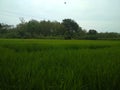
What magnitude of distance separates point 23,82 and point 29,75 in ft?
0.67

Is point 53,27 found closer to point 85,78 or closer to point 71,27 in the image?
point 71,27

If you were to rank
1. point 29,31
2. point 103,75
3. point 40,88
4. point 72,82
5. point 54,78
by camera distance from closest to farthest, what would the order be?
point 40,88 → point 72,82 → point 54,78 → point 103,75 → point 29,31

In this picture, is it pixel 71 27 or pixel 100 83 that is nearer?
pixel 100 83

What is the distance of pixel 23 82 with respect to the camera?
1.79m

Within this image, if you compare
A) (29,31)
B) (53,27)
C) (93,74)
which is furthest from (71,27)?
(93,74)

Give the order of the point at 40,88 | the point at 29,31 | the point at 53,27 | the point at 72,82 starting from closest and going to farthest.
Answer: the point at 40,88 < the point at 72,82 < the point at 29,31 < the point at 53,27

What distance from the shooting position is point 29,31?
49.1 metres

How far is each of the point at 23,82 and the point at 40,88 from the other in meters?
0.25

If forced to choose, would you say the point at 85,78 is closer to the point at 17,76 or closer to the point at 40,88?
the point at 40,88

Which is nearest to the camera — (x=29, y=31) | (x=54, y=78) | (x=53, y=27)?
(x=54, y=78)

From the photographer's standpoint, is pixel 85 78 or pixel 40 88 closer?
pixel 40 88

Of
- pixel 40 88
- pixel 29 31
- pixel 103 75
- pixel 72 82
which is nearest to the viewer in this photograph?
pixel 40 88

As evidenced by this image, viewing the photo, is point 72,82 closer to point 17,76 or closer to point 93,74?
point 93,74

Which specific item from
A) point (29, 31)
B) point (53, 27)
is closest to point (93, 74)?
point (29, 31)
